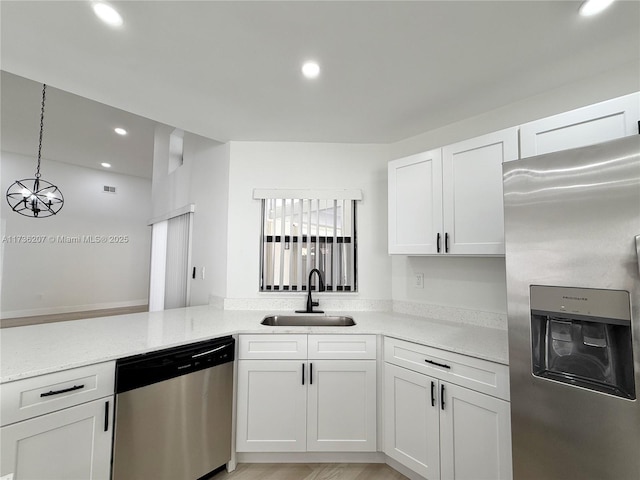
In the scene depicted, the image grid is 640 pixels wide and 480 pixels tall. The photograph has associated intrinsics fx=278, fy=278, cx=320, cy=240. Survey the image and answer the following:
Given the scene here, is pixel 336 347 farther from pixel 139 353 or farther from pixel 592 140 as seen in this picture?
pixel 592 140

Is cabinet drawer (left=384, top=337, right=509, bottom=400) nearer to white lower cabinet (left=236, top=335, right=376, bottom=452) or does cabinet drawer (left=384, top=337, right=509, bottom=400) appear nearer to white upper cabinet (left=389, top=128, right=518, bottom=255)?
white lower cabinet (left=236, top=335, right=376, bottom=452)

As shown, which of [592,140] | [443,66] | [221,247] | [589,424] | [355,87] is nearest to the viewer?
[589,424]

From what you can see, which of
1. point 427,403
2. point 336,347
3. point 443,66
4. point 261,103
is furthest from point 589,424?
point 261,103

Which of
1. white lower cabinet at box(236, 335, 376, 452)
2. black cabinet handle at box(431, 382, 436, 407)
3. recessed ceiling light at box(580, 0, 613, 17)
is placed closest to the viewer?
recessed ceiling light at box(580, 0, 613, 17)

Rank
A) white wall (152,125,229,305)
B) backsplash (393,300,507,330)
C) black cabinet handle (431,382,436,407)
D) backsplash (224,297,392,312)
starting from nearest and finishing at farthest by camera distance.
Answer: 1. black cabinet handle (431,382,436,407)
2. backsplash (393,300,507,330)
3. backsplash (224,297,392,312)
4. white wall (152,125,229,305)

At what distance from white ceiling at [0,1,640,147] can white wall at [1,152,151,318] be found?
5.40m

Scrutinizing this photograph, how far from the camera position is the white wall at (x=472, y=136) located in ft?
5.48

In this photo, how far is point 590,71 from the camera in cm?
166

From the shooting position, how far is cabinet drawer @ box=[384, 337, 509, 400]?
4.58 feet

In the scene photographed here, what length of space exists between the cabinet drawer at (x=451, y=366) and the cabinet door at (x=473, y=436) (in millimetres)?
47

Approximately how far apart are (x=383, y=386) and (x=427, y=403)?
31 centimetres

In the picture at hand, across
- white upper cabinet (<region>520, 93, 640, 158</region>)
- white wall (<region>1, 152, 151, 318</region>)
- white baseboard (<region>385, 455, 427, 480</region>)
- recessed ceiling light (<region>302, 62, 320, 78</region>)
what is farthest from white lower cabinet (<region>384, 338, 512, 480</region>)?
white wall (<region>1, 152, 151, 318</region>)

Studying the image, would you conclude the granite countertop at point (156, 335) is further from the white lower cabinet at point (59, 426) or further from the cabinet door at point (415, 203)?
the cabinet door at point (415, 203)

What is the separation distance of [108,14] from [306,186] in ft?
5.62
